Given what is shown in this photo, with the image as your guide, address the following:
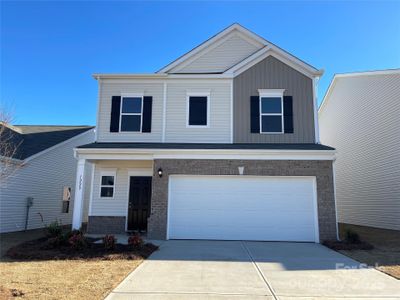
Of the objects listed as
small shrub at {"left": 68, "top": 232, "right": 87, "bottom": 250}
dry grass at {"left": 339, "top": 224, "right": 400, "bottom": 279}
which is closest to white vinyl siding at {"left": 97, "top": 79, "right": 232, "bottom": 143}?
small shrub at {"left": 68, "top": 232, "right": 87, "bottom": 250}

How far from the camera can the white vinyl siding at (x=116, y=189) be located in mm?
13250

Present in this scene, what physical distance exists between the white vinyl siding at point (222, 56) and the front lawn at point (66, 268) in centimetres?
815

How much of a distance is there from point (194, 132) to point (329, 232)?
627cm

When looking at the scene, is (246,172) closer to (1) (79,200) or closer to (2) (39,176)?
(1) (79,200)

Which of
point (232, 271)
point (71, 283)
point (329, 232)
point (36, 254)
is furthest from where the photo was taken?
point (329, 232)

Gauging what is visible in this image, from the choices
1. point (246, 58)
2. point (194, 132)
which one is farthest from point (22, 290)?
point (246, 58)

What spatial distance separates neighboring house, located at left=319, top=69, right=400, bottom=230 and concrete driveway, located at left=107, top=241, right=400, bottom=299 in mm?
7833

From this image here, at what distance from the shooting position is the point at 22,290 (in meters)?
5.50

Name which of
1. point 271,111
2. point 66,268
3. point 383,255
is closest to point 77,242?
point 66,268

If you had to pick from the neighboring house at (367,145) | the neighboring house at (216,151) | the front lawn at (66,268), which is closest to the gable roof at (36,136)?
the neighboring house at (216,151)

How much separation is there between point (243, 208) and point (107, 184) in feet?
18.9

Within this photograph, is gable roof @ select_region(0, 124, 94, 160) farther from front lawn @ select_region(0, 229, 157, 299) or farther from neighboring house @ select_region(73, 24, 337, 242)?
front lawn @ select_region(0, 229, 157, 299)

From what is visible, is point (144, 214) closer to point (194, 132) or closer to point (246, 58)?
point (194, 132)

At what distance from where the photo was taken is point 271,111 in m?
13.3
